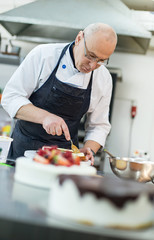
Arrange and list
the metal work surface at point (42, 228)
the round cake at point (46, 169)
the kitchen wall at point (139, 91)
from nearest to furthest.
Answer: the metal work surface at point (42, 228)
the round cake at point (46, 169)
the kitchen wall at point (139, 91)

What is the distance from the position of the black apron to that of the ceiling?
2.20m

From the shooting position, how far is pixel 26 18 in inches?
127

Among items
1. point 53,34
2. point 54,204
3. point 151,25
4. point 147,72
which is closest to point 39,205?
point 54,204

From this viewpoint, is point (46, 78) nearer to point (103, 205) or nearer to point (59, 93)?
point (59, 93)

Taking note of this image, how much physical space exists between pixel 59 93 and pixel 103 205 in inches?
51.4

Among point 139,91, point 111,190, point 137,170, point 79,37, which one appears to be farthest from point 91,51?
point 139,91

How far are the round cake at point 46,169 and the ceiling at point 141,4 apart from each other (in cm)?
316

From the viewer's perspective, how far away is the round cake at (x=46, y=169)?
93 cm

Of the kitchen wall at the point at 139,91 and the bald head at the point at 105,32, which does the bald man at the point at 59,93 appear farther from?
the kitchen wall at the point at 139,91

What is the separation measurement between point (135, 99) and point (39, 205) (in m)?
3.85

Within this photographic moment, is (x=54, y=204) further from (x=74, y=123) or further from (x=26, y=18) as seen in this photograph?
(x=26, y=18)

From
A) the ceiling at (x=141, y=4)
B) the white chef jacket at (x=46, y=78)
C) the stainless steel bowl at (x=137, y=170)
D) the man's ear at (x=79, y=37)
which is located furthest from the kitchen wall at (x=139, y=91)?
the stainless steel bowl at (x=137, y=170)

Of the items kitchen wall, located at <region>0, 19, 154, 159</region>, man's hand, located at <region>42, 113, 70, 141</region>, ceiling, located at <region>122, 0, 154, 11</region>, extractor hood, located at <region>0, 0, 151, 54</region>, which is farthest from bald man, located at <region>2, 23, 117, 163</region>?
kitchen wall, located at <region>0, 19, 154, 159</region>

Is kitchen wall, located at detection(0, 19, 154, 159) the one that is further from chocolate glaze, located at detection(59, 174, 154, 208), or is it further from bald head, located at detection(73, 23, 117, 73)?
chocolate glaze, located at detection(59, 174, 154, 208)
